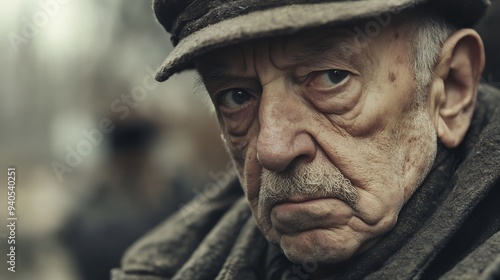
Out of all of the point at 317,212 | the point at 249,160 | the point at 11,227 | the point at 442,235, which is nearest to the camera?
the point at 442,235

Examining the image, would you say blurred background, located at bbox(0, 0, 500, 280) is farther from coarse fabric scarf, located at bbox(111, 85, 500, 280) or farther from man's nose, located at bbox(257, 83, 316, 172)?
man's nose, located at bbox(257, 83, 316, 172)

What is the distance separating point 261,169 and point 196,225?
3.31 ft

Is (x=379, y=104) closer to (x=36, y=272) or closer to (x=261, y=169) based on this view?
(x=261, y=169)

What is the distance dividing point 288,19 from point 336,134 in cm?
45

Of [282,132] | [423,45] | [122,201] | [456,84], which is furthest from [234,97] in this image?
[122,201]

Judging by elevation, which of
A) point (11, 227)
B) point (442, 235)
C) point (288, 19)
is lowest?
point (11, 227)

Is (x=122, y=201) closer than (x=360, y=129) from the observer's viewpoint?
No

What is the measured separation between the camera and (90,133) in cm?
604

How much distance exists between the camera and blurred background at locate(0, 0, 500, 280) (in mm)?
5402

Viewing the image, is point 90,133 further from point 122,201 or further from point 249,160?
point 249,160

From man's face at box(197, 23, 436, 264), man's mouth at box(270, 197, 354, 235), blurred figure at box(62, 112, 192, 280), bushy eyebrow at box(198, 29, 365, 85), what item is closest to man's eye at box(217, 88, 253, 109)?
man's face at box(197, 23, 436, 264)

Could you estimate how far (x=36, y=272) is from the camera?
530cm

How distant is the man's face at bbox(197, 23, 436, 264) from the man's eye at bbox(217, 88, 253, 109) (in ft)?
0.37

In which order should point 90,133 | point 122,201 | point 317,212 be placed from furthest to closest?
point 90,133, point 122,201, point 317,212
